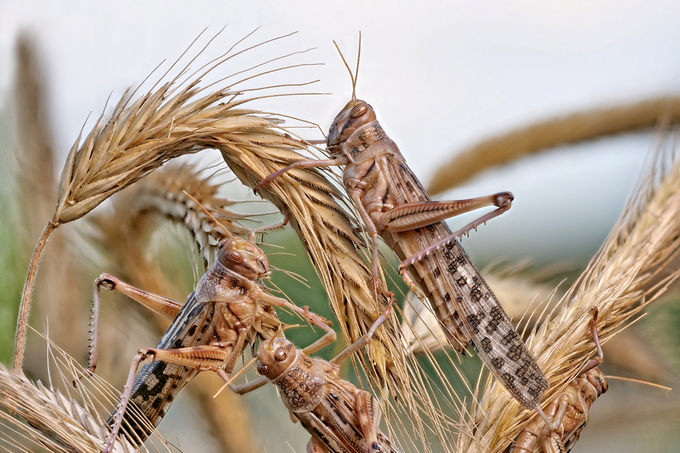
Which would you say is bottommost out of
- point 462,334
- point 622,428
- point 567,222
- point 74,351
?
point 622,428

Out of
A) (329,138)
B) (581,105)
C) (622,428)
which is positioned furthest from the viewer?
(581,105)

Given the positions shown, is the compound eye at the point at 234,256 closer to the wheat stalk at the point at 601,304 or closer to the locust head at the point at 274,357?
the locust head at the point at 274,357

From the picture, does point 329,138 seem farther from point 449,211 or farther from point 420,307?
point 420,307

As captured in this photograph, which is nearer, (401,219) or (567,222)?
(401,219)

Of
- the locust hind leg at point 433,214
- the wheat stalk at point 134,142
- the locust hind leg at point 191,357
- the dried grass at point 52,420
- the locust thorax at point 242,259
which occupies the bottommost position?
the dried grass at point 52,420

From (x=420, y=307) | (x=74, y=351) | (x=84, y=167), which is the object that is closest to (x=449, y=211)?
(x=420, y=307)

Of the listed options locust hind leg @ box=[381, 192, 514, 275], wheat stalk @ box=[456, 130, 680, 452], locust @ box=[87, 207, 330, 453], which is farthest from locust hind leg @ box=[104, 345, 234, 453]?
wheat stalk @ box=[456, 130, 680, 452]

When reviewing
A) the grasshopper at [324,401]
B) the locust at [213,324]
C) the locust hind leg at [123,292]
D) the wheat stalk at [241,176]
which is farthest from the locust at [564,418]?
the locust hind leg at [123,292]

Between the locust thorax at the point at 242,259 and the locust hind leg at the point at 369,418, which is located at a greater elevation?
the locust thorax at the point at 242,259

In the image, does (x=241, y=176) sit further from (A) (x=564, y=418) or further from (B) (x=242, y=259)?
(A) (x=564, y=418)
